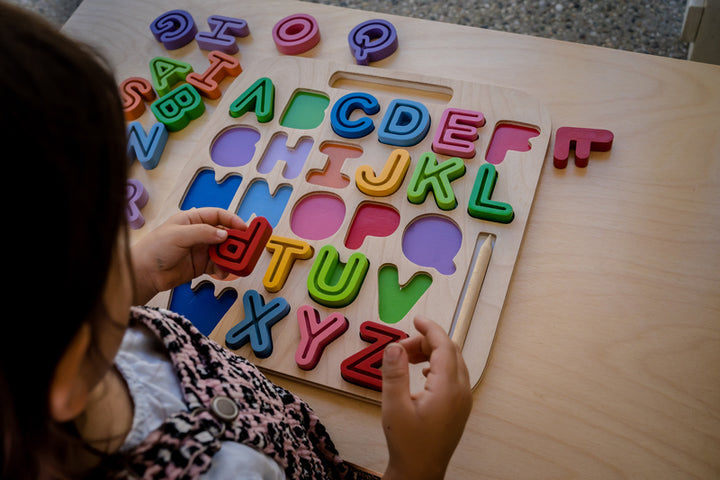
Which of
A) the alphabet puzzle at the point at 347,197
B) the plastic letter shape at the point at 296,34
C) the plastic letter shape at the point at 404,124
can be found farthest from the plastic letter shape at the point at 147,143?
the plastic letter shape at the point at 404,124

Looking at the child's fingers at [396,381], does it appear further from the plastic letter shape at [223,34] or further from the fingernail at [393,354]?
the plastic letter shape at [223,34]

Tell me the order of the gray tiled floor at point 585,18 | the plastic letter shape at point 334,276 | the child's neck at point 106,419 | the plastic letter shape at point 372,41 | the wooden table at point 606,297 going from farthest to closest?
the gray tiled floor at point 585,18
the plastic letter shape at point 372,41
the plastic letter shape at point 334,276
the wooden table at point 606,297
the child's neck at point 106,419

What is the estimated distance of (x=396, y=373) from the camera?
567 mm

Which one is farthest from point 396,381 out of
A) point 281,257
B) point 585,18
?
point 585,18

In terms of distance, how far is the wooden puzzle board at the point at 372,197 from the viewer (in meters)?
0.70

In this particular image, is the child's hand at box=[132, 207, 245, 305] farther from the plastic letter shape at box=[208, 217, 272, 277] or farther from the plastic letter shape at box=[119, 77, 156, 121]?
the plastic letter shape at box=[119, 77, 156, 121]

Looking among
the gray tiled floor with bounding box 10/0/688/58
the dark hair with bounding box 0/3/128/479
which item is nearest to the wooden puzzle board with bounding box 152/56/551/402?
the dark hair with bounding box 0/3/128/479

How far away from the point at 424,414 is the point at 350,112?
47cm

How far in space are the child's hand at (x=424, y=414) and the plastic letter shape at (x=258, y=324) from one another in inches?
7.4

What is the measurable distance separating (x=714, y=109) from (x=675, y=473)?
1.52 feet

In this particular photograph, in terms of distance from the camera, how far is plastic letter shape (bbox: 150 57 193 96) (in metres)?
0.98

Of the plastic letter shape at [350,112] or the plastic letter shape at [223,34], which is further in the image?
the plastic letter shape at [223,34]

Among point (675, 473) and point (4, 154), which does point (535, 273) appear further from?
point (4, 154)

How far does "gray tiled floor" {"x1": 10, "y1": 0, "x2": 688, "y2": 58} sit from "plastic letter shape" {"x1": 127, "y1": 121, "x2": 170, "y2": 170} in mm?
926
